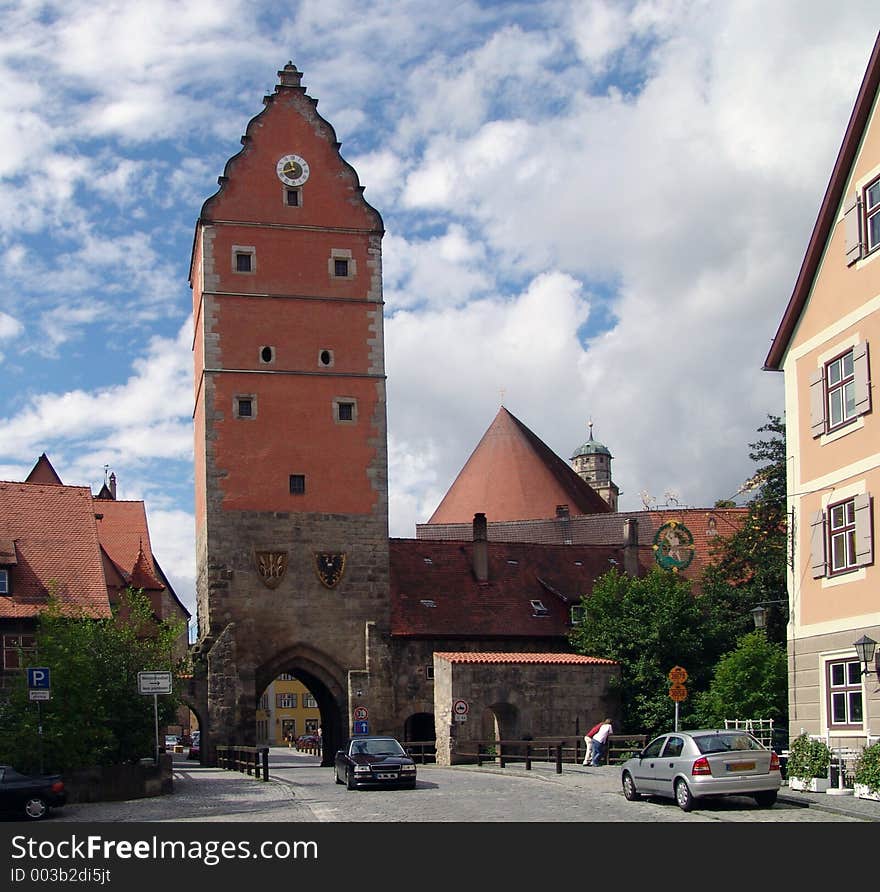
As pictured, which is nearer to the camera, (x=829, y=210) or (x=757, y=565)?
(x=829, y=210)

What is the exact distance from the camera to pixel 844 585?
2464 cm

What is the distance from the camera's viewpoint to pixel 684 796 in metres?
21.3

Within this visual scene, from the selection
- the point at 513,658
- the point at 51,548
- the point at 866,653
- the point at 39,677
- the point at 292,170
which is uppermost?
the point at 292,170

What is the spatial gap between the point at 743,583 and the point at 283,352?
17.5 meters

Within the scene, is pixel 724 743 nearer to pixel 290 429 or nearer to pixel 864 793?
pixel 864 793

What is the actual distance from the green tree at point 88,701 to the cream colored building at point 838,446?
1333cm

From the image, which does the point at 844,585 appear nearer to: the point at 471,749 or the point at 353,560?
the point at 471,749

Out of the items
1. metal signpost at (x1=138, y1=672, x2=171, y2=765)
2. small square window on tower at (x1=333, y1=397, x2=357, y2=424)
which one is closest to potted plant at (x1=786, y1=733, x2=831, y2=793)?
metal signpost at (x1=138, y1=672, x2=171, y2=765)

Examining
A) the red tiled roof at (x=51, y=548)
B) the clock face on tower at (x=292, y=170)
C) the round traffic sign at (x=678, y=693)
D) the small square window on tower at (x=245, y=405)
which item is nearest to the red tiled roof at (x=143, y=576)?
the small square window on tower at (x=245, y=405)

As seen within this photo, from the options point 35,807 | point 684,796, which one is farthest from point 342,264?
point 684,796

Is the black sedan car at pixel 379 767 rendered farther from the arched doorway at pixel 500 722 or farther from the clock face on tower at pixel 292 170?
the clock face on tower at pixel 292 170

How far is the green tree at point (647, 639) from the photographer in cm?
4425

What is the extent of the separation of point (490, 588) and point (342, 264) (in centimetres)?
1276
